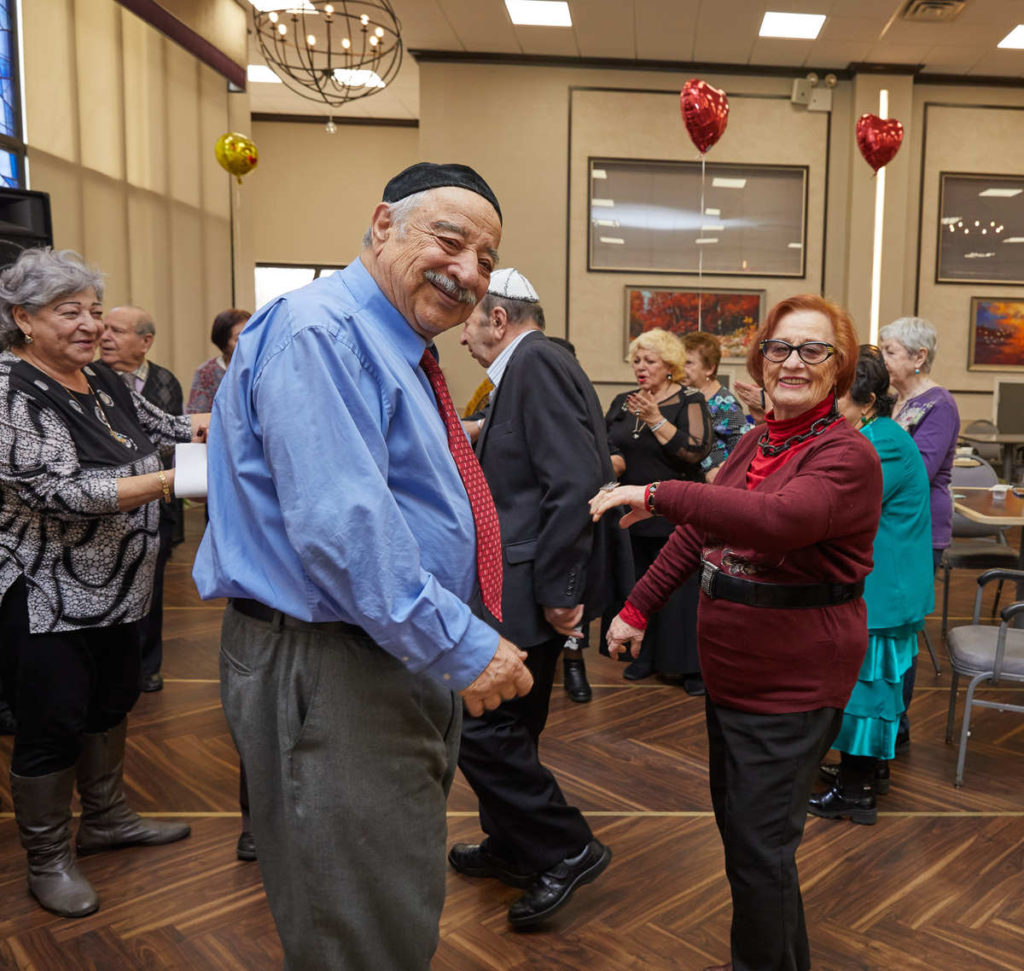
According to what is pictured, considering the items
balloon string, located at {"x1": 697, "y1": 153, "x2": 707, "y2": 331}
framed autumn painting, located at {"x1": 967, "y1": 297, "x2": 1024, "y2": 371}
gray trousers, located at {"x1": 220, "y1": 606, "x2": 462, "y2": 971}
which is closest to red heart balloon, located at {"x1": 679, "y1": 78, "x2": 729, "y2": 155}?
balloon string, located at {"x1": 697, "y1": 153, "x2": 707, "y2": 331}

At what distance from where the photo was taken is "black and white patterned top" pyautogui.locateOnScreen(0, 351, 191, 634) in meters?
2.21

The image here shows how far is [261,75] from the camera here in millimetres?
10305

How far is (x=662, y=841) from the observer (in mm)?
2756

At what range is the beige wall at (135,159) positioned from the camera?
21.3 feet

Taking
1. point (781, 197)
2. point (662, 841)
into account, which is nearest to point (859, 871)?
point (662, 841)

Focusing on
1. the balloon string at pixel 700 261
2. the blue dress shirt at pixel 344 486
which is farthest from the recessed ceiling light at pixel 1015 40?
the blue dress shirt at pixel 344 486

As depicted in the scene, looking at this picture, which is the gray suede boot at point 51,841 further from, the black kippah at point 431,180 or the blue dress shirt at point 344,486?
the black kippah at point 431,180

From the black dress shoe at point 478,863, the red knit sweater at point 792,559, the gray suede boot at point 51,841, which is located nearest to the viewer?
the red knit sweater at point 792,559

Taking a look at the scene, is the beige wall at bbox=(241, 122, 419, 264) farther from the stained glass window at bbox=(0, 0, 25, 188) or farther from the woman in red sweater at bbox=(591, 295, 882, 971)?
the woman in red sweater at bbox=(591, 295, 882, 971)

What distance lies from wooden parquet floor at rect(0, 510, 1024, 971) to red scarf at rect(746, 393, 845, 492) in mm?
1191

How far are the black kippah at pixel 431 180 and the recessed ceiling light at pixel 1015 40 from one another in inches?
320

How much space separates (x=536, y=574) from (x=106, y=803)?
1501 mm

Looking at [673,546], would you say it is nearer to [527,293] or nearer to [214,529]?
[527,293]

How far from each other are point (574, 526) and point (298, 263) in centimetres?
1110
